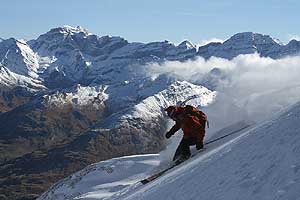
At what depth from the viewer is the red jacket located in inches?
886

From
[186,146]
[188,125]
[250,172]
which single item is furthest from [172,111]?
[250,172]

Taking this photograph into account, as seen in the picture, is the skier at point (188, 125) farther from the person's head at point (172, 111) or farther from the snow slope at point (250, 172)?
the snow slope at point (250, 172)

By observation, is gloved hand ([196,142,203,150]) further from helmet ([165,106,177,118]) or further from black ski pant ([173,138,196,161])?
helmet ([165,106,177,118])

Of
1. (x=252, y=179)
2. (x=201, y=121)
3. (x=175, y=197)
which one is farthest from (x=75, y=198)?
(x=252, y=179)

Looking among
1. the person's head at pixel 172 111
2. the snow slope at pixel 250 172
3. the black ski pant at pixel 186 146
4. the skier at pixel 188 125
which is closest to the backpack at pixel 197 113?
the skier at pixel 188 125

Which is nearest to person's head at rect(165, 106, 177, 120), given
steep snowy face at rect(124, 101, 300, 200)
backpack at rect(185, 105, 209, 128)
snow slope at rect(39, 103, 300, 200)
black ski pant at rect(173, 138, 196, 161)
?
backpack at rect(185, 105, 209, 128)

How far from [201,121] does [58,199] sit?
46.8ft

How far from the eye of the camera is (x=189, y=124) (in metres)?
22.5

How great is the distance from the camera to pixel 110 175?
34750mm

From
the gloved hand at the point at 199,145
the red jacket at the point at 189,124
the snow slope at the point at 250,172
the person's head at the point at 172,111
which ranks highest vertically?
the person's head at the point at 172,111

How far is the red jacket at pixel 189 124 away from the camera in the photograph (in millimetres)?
22500

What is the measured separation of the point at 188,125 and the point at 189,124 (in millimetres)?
54

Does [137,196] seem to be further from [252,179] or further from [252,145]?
[252,179]

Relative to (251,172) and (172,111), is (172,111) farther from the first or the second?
(251,172)
